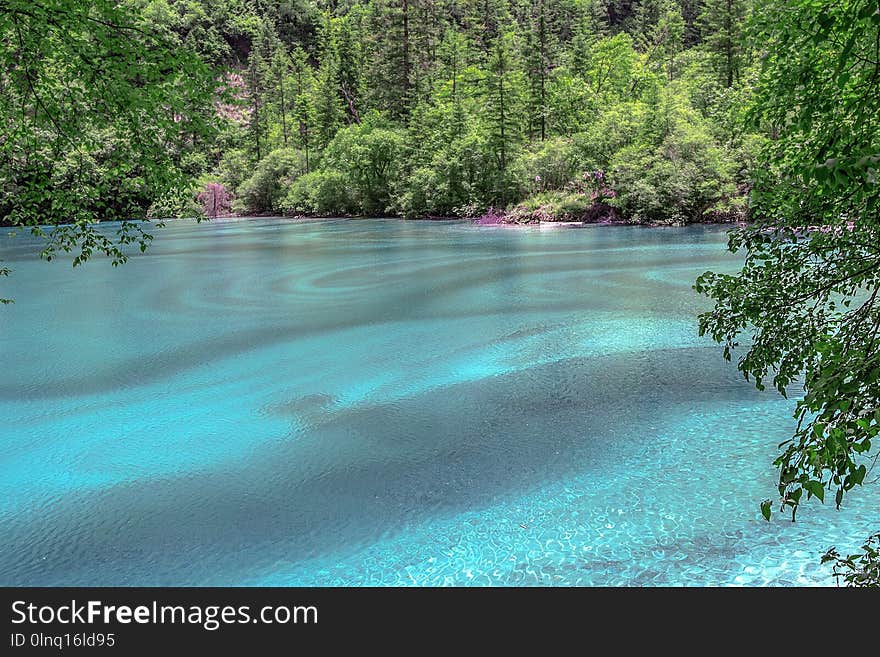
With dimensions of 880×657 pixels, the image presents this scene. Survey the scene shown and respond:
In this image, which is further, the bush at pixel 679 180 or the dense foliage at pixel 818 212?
the bush at pixel 679 180

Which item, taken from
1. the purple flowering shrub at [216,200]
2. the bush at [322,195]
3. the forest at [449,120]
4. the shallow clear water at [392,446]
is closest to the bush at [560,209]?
the forest at [449,120]

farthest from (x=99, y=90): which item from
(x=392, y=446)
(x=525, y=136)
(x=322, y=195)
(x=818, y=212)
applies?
(x=322, y=195)

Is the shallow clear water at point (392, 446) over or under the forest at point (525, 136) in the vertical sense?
under

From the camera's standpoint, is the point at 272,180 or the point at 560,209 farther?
the point at 272,180

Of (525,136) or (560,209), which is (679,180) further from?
(525,136)

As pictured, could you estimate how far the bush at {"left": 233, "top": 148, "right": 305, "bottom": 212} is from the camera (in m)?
68.8

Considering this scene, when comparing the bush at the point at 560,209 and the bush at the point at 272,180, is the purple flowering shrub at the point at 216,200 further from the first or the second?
the bush at the point at 560,209

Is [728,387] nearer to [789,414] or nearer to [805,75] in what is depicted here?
[789,414]

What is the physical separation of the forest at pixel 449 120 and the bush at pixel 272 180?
158 millimetres

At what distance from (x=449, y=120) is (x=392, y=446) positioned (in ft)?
164

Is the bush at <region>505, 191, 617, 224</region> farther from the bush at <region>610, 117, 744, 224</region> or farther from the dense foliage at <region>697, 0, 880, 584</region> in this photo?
the dense foliage at <region>697, 0, 880, 584</region>

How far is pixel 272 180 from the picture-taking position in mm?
69375

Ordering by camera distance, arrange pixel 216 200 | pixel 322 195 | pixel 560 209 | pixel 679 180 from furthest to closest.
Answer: pixel 216 200, pixel 322 195, pixel 560 209, pixel 679 180

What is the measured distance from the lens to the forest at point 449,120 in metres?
8.38
